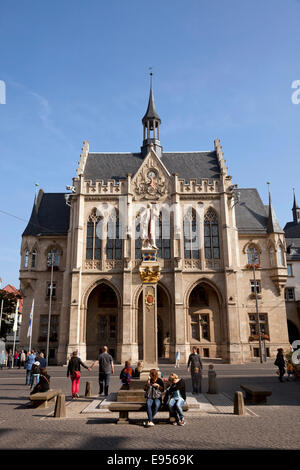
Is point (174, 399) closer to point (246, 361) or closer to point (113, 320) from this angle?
point (246, 361)

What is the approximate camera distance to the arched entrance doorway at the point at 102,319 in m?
36.5

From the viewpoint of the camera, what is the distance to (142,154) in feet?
145

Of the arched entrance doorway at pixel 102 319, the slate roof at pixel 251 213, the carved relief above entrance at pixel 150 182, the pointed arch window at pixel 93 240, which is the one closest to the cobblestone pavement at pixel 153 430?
the pointed arch window at pixel 93 240

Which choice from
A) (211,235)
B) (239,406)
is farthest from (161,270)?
(239,406)

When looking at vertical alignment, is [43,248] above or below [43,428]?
above

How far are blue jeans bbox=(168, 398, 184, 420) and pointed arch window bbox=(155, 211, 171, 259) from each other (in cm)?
2623

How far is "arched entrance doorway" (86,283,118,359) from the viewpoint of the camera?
3653cm

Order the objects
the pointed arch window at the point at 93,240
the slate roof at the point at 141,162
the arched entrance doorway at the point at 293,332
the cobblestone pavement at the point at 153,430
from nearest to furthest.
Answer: the cobblestone pavement at the point at 153,430 → the pointed arch window at the point at 93,240 → the slate roof at the point at 141,162 → the arched entrance doorway at the point at 293,332

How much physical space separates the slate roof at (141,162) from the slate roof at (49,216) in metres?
5.50

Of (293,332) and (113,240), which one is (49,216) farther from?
(293,332)

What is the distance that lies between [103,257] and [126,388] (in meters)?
24.1

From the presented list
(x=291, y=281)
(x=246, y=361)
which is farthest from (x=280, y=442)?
(x=291, y=281)

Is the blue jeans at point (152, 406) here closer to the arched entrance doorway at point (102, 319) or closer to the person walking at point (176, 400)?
the person walking at point (176, 400)

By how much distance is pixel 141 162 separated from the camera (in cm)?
4291
